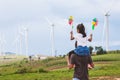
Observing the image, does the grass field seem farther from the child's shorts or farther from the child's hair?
the child's shorts

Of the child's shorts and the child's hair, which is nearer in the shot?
the child's shorts

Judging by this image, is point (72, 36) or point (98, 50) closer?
point (72, 36)

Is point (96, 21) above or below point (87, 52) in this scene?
above

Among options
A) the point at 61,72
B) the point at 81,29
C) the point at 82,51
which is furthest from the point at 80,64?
the point at 61,72

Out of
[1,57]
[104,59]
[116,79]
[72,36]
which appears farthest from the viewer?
[1,57]

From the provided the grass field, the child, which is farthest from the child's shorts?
the grass field

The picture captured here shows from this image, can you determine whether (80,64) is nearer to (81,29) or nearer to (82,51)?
(82,51)

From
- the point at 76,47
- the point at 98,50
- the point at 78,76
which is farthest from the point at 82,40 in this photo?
the point at 98,50

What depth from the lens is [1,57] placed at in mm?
139000

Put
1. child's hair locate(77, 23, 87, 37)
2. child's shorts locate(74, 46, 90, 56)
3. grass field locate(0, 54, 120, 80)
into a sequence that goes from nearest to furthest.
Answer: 1. child's shorts locate(74, 46, 90, 56)
2. child's hair locate(77, 23, 87, 37)
3. grass field locate(0, 54, 120, 80)

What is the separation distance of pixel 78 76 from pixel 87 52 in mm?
574

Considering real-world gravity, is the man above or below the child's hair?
below

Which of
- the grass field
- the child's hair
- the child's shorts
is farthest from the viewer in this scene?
the grass field

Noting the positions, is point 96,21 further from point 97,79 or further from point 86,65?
point 97,79
